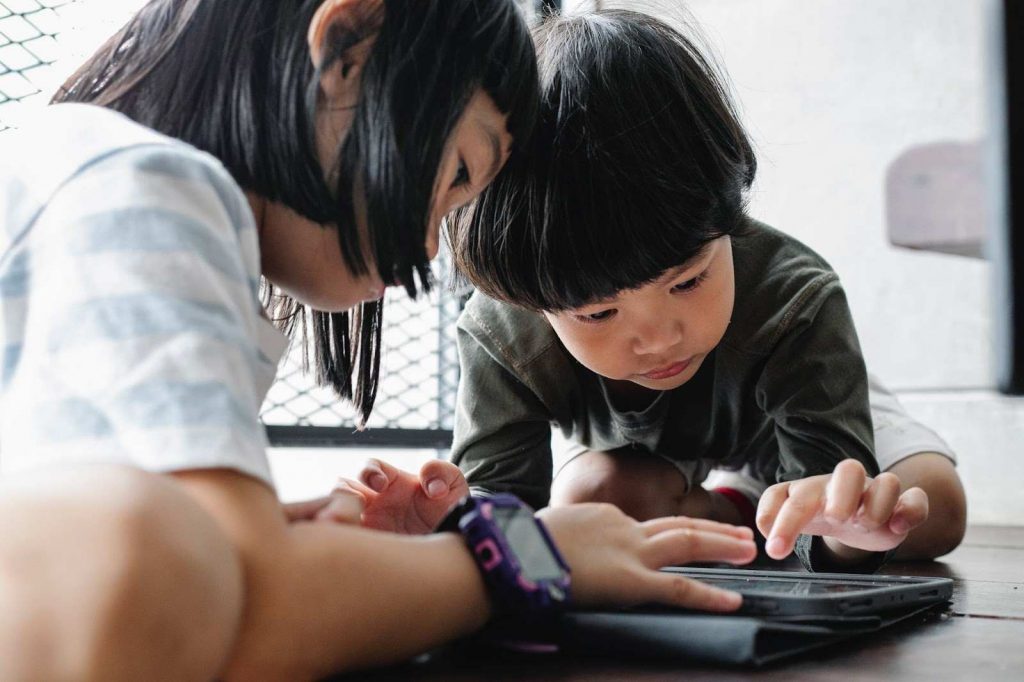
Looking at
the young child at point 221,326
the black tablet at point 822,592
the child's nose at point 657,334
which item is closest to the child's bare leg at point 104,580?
the young child at point 221,326

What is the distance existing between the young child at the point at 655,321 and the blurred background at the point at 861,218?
51 cm

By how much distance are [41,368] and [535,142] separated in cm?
62

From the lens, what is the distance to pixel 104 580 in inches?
15.1

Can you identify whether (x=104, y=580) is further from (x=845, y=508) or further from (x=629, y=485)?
(x=629, y=485)

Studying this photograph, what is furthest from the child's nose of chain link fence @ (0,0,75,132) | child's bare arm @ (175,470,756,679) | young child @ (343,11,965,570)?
chain link fence @ (0,0,75,132)

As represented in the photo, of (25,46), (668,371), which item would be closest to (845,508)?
(668,371)

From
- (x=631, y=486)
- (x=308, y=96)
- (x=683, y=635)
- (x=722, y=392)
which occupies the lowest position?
(x=631, y=486)

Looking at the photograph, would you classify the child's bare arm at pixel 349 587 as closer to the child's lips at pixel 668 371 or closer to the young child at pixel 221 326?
the young child at pixel 221 326

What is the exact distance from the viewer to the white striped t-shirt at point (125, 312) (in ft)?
1.57

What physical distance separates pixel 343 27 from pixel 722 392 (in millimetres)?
719

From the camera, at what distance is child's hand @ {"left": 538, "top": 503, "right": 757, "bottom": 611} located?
58 centimetres

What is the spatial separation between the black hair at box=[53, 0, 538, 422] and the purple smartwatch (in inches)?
10.6

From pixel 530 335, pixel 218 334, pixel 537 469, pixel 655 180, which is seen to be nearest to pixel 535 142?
pixel 655 180

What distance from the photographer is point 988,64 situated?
41 centimetres
